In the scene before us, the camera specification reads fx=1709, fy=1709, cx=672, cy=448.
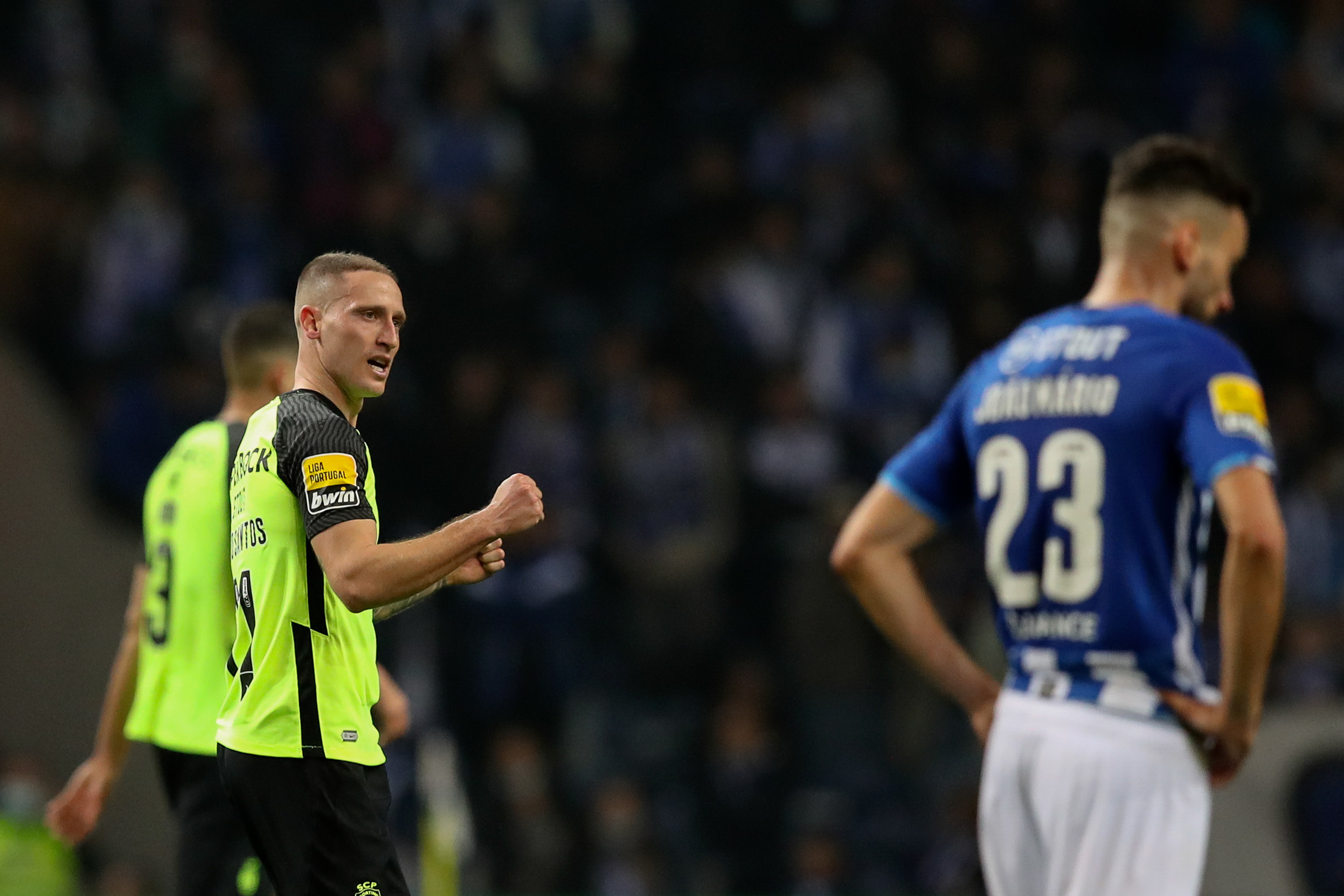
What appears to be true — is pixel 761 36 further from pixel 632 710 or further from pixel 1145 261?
pixel 1145 261

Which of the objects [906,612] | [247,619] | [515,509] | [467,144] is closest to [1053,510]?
[906,612]

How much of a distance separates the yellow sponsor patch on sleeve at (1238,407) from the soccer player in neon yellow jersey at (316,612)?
1459 millimetres

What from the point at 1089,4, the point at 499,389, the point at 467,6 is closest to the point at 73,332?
the point at 499,389

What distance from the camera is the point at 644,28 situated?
14.4 meters

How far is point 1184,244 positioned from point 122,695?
3.65m

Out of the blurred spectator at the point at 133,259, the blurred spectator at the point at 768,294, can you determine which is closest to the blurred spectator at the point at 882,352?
the blurred spectator at the point at 768,294

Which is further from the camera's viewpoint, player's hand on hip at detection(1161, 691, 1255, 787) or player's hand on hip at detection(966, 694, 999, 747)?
player's hand on hip at detection(966, 694, 999, 747)

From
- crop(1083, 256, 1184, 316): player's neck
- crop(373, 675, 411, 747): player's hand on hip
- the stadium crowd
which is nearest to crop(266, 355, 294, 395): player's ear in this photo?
crop(373, 675, 411, 747): player's hand on hip

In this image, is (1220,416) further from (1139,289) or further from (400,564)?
(400,564)

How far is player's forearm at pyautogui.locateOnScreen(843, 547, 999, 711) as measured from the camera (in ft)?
13.8

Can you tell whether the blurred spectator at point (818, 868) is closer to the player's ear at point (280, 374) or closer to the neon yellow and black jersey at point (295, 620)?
the player's ear at point (280, 374)

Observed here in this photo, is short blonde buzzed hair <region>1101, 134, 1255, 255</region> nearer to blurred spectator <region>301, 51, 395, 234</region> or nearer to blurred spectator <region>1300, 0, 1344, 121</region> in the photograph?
blurred spectator <region>301, 51, 395, 234</region>

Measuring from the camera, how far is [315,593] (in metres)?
3.88

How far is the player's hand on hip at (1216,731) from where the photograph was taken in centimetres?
360
